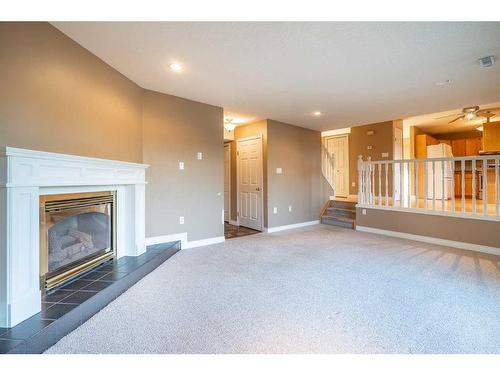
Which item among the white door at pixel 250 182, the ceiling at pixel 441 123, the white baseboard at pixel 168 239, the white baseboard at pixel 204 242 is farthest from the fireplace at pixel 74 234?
the ceiling at pixel 441 123

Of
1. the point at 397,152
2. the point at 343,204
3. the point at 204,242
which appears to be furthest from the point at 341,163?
the point at 204,242

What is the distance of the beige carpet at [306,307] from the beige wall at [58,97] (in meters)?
1.53

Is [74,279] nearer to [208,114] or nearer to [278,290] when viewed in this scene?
[278,290]

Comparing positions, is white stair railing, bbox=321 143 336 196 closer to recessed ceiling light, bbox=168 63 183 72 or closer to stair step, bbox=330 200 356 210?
stair step, bbox=330 200 356 210

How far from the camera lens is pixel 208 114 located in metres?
4.23

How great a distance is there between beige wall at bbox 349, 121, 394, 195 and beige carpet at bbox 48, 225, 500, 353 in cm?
327

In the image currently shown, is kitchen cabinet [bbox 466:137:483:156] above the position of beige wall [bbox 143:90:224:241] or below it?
above

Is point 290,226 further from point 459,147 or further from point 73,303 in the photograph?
point 459,147

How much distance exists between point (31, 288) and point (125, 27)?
2.16m

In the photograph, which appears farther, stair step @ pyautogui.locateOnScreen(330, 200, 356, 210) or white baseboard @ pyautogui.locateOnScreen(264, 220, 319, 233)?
stair step @ pyautogui.locateOnScreen(330, 200, 356, 210)

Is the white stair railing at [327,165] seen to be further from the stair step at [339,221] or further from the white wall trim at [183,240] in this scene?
the white wall trim at [183,240]

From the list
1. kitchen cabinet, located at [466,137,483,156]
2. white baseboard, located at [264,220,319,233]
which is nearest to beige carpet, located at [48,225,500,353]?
white baseboard, located at [264,220,319,233]

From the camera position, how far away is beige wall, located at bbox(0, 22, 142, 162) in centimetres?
181

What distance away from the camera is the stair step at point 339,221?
5.57 metres
